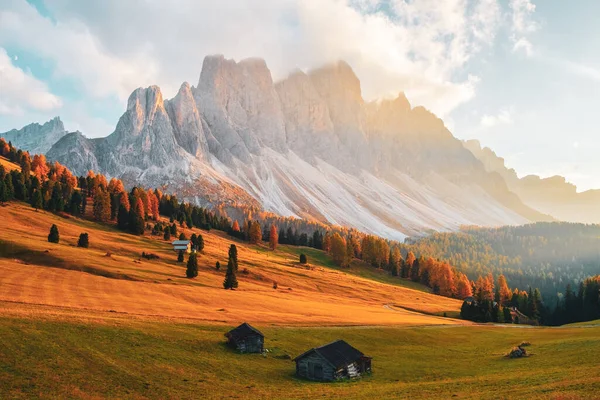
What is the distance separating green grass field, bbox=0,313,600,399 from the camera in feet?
95.2

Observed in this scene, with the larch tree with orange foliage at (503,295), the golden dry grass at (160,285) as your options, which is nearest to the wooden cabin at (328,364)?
the golden dry grass at (160,285)

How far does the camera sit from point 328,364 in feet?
132

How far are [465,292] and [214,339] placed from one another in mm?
136670

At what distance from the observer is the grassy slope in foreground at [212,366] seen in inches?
1146

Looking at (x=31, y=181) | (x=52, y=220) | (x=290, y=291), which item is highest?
(x=31, y=181)

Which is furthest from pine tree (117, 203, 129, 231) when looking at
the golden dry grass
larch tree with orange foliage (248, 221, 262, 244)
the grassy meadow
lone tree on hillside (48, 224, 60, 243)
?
larch tree with orange foliage (248, 221, 262, 244)

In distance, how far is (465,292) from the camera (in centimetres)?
15888

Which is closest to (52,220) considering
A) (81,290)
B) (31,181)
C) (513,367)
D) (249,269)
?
(31,181)

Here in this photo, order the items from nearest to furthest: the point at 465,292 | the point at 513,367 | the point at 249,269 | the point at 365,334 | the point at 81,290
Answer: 1. the point at 513,367
2. the point at 365,334
3. the point at 81,290
4. the point at 249,269
5. the point at 465,292

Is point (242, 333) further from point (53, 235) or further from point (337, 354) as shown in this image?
point (53, 235)

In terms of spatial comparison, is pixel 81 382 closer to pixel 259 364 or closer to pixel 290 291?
pixel 259 364

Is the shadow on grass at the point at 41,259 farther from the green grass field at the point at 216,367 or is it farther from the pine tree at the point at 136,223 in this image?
the pine tree at the point at 136,223

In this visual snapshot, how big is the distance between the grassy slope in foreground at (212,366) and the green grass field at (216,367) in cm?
8

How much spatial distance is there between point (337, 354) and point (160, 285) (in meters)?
46.3
